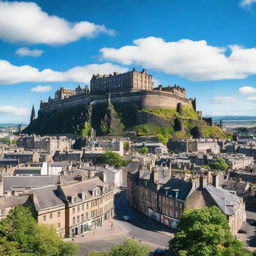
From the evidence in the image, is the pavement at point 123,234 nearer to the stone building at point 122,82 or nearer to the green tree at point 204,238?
the green tree at point 204,238

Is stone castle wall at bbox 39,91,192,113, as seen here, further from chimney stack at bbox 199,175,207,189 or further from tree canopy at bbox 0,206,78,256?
tree canopy at bbox 0,206,78,256

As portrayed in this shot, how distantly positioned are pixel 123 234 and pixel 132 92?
12881cm

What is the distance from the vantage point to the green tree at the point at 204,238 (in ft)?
100

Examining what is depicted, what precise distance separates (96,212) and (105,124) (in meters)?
118

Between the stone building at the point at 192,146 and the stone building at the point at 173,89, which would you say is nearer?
the stone building at the point at 192,146

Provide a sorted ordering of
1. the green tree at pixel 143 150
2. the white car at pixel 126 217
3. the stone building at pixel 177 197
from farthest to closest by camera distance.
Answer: the green tree at pixel 143 150 → the white car at pixel 126 217 → the stone building at pixel 177 197

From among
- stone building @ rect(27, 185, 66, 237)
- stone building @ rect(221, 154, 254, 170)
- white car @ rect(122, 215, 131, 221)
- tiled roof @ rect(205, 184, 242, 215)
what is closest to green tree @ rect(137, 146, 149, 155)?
stone building @ rect(221, 154, 254, 170)

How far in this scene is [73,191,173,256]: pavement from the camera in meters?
42.2

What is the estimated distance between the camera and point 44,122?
198 meters

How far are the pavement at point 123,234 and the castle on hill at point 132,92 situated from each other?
11661 cm

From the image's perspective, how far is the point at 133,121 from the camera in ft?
547

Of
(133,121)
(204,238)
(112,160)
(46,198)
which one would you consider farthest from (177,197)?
(133,121)

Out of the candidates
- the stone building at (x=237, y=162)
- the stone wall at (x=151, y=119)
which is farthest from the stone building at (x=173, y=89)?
the stone building at (x=237, y=162)

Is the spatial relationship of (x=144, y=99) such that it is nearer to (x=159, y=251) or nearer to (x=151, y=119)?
(x=151, y=119)
